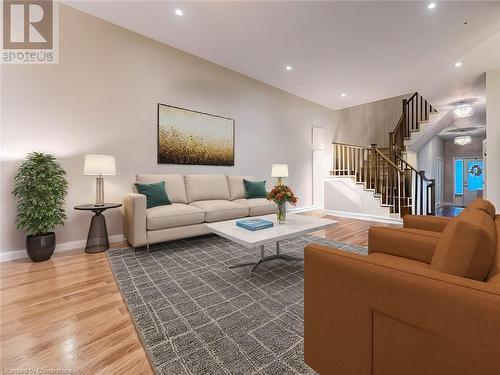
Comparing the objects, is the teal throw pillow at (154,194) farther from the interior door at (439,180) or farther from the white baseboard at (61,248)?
the interior door at (439,180)

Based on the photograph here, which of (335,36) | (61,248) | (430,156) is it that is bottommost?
(61,248)

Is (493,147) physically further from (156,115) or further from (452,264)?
(156,115)

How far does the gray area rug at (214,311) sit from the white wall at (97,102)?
1231 mm

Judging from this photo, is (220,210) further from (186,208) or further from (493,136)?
(493,136)

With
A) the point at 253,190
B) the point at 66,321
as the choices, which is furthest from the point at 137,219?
the point at 253,190

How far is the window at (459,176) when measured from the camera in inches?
349

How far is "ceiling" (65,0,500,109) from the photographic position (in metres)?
2.82

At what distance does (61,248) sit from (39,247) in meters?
0.43

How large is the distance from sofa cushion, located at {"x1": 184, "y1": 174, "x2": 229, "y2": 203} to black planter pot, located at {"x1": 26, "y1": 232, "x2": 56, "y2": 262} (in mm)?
1768

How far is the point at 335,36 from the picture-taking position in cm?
333

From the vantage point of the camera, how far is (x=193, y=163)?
4141mm

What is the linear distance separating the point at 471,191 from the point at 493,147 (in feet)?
20.8

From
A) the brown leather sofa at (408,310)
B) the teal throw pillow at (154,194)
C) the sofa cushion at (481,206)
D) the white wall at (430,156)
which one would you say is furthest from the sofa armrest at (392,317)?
the white wall at (430,156)

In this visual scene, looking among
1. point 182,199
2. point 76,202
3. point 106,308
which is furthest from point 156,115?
point 106,308
